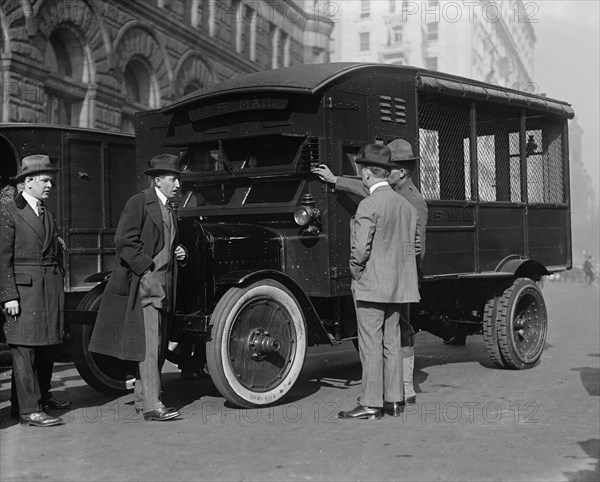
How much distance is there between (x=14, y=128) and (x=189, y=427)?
16.8 ft

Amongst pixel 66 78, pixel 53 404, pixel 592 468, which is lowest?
pixel 592 468

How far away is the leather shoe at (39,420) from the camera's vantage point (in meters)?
6.19

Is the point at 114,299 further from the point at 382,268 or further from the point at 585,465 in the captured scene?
the point at 585,465

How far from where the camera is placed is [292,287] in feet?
23.4

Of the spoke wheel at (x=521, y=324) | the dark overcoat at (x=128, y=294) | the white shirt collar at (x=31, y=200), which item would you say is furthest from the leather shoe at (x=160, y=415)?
the spoke wheel at (x=521, y=324)

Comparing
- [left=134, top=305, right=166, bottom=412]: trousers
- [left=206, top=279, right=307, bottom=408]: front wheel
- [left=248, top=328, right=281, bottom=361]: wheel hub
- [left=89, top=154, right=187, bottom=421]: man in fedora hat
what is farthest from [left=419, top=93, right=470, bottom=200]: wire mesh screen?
[left=134, top=305, right=166, bottom=412]: trousers

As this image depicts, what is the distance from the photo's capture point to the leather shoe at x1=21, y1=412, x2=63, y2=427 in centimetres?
619

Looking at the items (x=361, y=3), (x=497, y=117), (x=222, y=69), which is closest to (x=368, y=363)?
(x=497, y=117)

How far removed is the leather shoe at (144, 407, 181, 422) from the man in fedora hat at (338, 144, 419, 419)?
1.24 m

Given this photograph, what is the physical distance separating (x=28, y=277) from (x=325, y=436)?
7.92 feet

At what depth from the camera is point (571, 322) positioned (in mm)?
16031

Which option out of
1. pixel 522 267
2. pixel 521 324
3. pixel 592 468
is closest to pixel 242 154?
pixel 522 267

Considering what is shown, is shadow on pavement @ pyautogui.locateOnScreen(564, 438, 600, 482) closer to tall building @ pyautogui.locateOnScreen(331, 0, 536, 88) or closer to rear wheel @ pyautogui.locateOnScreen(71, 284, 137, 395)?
rear wheel @ pyautogui.locateOnScreen(71, 284, 137, 395)

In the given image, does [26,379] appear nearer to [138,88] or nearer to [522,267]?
[522,267]
